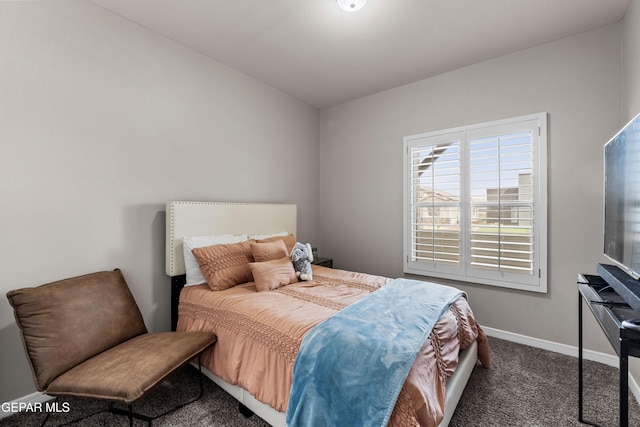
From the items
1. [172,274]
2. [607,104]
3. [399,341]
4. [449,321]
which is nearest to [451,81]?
[607,104]

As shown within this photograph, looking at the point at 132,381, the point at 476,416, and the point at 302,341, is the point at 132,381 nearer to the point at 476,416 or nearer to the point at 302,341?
the point at 302,341

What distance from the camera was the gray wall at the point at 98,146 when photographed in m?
1.82

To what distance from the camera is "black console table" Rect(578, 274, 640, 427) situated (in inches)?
37.5

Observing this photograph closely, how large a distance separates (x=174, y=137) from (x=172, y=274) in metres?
1.21

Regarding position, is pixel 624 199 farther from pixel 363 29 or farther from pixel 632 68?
pixel 363 29

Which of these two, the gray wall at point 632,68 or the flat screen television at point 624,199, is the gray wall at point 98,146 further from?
the gray wall at point 632,68

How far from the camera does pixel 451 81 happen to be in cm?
311

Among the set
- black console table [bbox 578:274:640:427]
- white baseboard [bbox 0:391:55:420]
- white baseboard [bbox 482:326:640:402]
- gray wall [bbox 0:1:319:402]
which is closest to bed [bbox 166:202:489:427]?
gray wall [bbox 0:1:319:402]

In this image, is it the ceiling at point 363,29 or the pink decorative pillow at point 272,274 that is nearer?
the ceiling at point 363,29

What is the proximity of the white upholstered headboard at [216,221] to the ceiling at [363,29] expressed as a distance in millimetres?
1476

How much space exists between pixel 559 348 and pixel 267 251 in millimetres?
2747

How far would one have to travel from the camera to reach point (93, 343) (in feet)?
5.77

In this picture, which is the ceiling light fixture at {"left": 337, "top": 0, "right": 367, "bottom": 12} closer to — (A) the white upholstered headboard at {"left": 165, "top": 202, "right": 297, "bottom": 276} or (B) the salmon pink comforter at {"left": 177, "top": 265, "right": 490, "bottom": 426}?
(A) the white upholstered headboard at {"left": 165, "top": 202, "right": 297, "bottom": 276}

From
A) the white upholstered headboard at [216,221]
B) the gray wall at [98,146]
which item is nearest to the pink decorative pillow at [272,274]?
the white upholstered headboard at [216,221]
